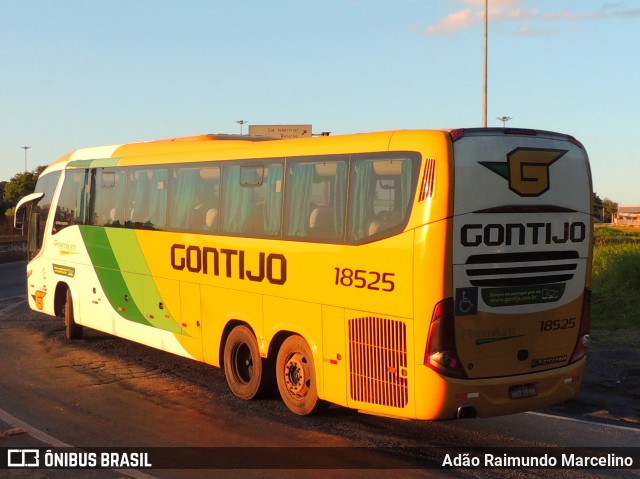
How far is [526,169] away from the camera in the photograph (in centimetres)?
793

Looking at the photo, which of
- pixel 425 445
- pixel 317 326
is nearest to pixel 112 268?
pixel 317 326

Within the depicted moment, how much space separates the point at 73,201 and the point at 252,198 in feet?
20.1

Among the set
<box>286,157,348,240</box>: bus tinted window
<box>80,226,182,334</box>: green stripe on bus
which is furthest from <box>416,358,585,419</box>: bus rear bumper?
<box>80,226,182,334</box>: green stripe on bus

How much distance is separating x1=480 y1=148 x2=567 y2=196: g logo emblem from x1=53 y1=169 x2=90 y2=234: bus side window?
29.6 ft

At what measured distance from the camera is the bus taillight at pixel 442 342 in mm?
7512

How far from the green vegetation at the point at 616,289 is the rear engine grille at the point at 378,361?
9.33 m

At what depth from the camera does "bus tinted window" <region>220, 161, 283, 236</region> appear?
981 cm

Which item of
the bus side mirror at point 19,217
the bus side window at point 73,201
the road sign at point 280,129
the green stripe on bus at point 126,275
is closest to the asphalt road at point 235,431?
the green stripe on bus at point 126,275

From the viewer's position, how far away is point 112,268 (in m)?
13.4

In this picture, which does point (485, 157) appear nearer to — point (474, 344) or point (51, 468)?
point (474, 344)

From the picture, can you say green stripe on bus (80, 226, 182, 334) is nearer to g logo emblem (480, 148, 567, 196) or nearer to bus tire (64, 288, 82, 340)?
bus tire (64, 288, 82, 340)

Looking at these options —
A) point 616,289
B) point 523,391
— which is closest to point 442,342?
point 523,391

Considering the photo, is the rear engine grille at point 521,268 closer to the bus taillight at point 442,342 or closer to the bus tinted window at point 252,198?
the bus taillight at point 442,342

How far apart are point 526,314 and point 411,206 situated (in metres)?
1.67
